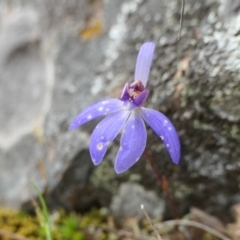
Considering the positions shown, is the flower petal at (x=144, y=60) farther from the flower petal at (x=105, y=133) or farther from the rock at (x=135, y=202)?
the rock at (x=135, y=202)

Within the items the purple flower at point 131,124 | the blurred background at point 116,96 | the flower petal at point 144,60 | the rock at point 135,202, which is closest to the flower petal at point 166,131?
the purple flower at point 131,124

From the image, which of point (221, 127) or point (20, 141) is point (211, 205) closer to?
point (221, 127)

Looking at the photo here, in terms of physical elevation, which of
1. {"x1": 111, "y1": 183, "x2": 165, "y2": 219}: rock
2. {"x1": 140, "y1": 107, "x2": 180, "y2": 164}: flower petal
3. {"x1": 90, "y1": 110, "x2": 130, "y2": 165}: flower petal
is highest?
{"x1": 111, "y1": 183, "x2": 165, "y2": 219}: rock

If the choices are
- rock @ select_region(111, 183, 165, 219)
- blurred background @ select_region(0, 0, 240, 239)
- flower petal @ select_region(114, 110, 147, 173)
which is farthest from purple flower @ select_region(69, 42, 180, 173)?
rock @ select_region(111, 183, 165, 219)

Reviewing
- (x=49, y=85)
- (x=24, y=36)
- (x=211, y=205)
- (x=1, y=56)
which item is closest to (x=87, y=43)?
(x=49, y=85)

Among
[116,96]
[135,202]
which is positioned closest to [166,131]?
[116,96]

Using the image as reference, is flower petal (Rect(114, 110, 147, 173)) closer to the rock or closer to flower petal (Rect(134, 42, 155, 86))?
flower petal (Rect(134, 42, 155, 86))

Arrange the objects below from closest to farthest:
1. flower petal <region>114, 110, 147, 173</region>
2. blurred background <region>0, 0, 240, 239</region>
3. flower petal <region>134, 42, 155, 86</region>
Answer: flower petal <region>114, 110, 147, 173</region>, flower petal <region>134, 42, 155, 86</region>, blurred background <region>0, 0, 240, 239</region>
